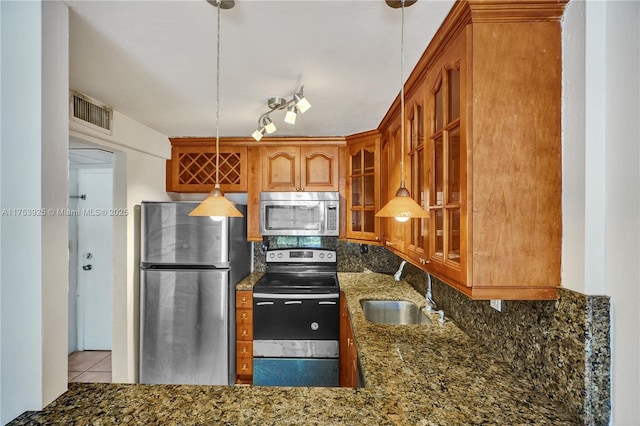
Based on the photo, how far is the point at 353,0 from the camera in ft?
3.57

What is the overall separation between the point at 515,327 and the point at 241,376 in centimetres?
232

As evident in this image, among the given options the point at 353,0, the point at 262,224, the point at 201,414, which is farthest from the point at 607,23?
the point at 262,224

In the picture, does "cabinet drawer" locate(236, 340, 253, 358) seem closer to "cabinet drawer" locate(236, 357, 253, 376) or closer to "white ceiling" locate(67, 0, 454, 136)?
"cabinet drawer" locate(236, 357, 253, 376)

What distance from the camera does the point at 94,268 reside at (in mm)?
3439

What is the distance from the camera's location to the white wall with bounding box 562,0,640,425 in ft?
2.81

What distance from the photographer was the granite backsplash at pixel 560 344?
90 centimetres

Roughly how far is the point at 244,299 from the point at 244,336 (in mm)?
324

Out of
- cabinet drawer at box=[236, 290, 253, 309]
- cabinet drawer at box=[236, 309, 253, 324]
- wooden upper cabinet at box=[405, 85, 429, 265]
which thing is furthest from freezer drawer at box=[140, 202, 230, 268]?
wooden upper cabinet at box=[405, 85, 429, 265]

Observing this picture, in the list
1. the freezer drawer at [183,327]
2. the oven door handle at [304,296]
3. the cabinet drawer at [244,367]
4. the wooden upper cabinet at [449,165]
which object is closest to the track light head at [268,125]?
the wooden upper cabinet at [449,165]

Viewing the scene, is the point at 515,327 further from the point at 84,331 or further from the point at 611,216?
the point at 84,331

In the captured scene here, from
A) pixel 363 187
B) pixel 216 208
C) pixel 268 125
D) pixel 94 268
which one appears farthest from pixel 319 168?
pixel 94 268

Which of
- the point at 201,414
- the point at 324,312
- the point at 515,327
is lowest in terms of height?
the point at 324,312

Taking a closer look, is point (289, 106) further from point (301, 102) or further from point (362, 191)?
point (362, 191)

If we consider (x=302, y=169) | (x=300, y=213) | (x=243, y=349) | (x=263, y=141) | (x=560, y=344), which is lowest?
(x=243, y=349)
